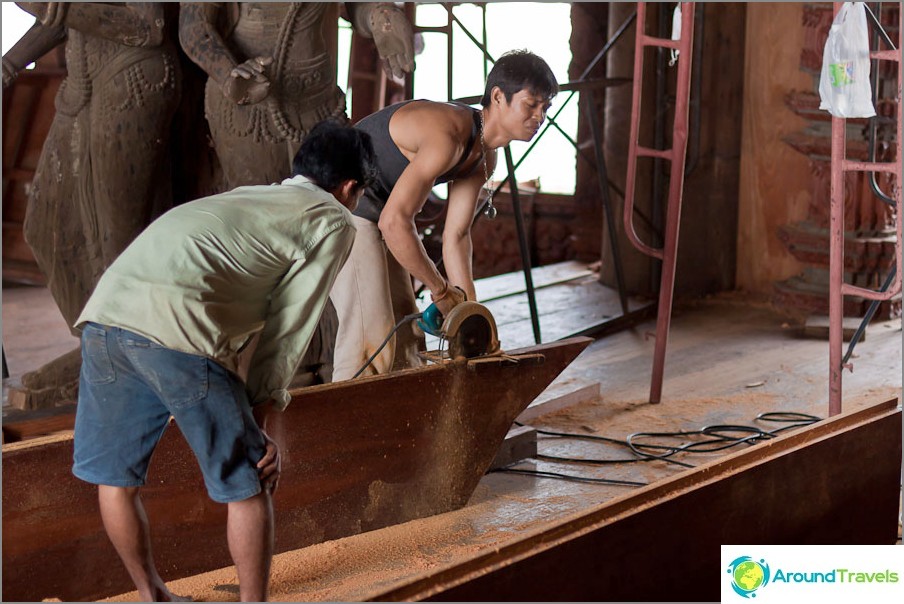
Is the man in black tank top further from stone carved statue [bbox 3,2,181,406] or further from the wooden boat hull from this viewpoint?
stone carved statue [bbox 3,2,181,406]

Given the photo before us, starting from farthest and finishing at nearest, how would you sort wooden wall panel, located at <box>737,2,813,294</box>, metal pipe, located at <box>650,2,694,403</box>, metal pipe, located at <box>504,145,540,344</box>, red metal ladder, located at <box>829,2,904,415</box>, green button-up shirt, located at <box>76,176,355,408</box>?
wooden wall panel, located at <box>737,2,813,294</box> < metal pipe, located at <box>504,145,540,344</box> < metal pipe, located at <box>650,2,694,403</box> < red metal ladder, located at <box>829,2,904,415</box> < green button-up shirt, located at <box>76,176,355,408</box>

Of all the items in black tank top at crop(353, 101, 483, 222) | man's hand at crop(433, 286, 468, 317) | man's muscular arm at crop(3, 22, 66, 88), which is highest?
man's muscular arm at crop(3, 22, 66, 88)

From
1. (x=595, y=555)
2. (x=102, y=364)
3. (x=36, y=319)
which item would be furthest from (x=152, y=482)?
(x=36, y=319)

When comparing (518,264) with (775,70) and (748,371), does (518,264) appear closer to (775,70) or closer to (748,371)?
(775,70)

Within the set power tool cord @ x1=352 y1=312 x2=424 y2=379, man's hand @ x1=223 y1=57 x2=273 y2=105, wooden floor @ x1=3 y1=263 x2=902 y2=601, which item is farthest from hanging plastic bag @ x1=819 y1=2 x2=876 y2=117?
man's hand @ x1=223 y1=57 x2=273 y2=105

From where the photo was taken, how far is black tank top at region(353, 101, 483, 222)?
155 inches

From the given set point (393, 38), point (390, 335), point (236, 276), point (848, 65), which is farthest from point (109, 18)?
point (848, 65)

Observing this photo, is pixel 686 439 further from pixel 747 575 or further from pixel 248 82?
pixel 248 82

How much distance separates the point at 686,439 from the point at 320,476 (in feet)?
6.02

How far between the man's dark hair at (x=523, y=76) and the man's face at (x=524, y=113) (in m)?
0.02

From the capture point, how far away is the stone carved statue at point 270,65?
4.50m

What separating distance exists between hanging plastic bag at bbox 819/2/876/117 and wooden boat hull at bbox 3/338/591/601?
1.38m

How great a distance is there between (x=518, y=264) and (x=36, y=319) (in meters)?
3.57

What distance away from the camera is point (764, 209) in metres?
7.32
